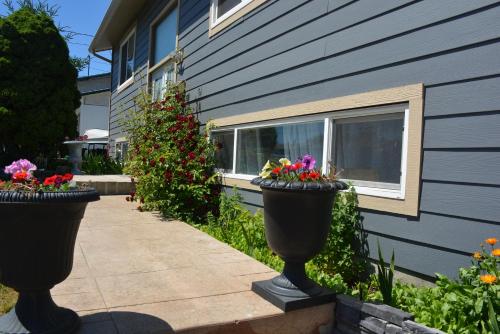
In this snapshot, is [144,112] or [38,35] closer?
[144,112]

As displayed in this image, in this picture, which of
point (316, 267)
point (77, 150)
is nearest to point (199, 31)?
point (316, 267)

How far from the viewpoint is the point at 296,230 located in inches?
103

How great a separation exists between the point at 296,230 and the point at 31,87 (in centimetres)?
966

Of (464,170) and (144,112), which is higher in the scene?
(144,112)

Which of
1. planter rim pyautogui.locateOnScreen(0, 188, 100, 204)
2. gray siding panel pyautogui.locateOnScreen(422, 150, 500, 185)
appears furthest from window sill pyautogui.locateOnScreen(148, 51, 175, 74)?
planter rim pyautogui.locateOnScreen(0, 188, 100, 204)

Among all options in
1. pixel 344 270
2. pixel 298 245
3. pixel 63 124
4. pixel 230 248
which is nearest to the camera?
pixel 298 245

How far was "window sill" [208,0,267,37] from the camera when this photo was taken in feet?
17.6

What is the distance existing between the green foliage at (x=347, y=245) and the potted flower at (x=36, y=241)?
6.91ft

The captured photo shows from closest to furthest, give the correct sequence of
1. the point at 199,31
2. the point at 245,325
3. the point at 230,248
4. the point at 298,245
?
the point at 245,325 → the point at 298,245 → the point at 230,248 → the point at 199,31

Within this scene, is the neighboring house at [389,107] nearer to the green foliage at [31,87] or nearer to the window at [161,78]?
the window at [161,78]

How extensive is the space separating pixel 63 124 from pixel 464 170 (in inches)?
409

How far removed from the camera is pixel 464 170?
2.77 meters

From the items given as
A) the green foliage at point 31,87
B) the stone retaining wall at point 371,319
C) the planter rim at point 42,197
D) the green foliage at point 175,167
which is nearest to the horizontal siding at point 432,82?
the stone retaining wall at point 371,319

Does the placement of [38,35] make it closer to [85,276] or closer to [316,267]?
[85,276]
